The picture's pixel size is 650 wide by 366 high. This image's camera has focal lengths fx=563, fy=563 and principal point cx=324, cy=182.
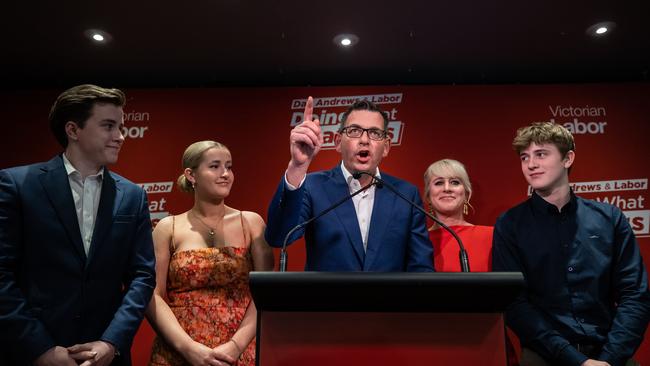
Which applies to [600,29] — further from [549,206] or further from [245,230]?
[245,230]

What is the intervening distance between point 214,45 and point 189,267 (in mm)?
1707

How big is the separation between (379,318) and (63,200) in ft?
4.80

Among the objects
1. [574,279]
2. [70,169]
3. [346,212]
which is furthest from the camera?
[574,279]

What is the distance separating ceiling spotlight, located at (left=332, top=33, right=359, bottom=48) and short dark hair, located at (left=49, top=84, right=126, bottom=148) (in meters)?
1.74

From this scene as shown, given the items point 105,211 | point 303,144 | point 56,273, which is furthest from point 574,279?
point 56,273

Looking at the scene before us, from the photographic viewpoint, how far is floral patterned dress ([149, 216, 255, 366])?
106 inches

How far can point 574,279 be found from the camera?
2473mm

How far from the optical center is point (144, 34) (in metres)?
3.70

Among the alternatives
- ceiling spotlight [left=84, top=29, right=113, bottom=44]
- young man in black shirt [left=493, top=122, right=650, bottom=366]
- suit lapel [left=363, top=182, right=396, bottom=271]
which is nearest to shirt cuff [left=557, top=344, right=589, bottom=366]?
young man in black shirt [left=493, top=122, right=650, bottom=366]

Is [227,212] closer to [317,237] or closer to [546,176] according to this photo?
[317,237]

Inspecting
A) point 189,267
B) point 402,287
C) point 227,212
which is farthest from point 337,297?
point 227,212

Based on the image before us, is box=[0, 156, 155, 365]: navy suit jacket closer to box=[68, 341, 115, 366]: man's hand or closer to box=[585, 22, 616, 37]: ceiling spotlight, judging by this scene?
box=[68, 341, 115, 366]: man's hand

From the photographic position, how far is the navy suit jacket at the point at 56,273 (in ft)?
6.65

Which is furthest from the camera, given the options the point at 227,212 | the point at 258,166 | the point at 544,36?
the point at 258,166
